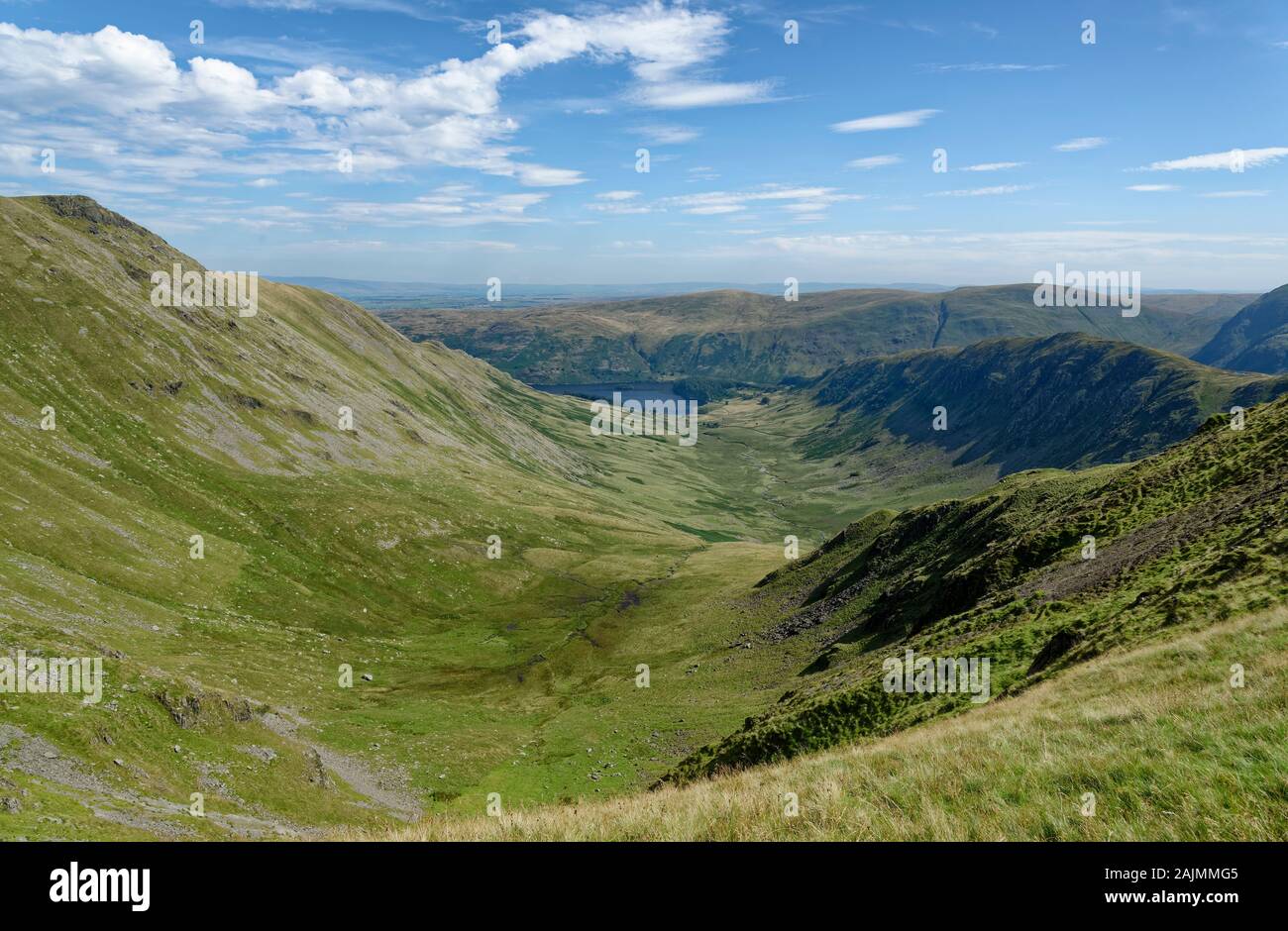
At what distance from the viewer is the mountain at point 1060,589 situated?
3117cm

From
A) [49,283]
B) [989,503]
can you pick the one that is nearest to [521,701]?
[989,503]

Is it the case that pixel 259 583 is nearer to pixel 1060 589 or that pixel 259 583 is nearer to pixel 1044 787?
pixel 1060 589

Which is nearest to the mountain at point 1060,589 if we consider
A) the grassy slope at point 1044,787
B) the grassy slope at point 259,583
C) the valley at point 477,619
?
the valley at point 477,619

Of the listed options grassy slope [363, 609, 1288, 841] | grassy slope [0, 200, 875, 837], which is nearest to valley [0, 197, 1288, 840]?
grassy slope [363, 609, 1288, 841]

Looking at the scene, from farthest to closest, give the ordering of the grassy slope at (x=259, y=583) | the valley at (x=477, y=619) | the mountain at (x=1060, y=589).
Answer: the grassy slope at (x=259, y=583)
the mountain at (x=1060, y=589)
the valley at (x=477, y=619)

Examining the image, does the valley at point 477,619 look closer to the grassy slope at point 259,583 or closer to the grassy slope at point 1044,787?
the grassy slope at point 1044,787

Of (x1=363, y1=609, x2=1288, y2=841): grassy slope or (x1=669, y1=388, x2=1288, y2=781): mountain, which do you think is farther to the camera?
(x1=669, y1=388, x2=1288, y2=781): mountain

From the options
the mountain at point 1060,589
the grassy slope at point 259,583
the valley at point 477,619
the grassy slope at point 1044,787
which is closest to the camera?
the grassy slope at point 1044,787

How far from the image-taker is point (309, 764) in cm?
5544

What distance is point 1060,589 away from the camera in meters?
48.0

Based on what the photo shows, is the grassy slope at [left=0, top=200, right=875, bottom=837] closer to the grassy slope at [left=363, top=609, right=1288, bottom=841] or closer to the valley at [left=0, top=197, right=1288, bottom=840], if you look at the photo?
the valley at [left=0, top=197, right=1288, bottom=840]

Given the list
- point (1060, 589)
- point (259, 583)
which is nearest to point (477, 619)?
point (259, 583)

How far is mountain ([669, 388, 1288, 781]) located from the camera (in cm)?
3117
